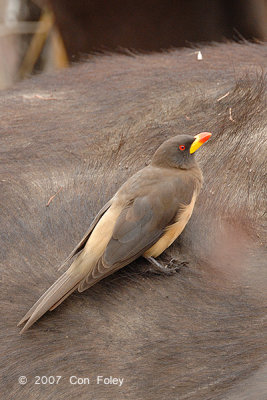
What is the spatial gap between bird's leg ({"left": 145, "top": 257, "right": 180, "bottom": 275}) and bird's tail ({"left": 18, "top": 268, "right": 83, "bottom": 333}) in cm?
14

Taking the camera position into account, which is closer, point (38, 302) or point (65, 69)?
point (38, 302)

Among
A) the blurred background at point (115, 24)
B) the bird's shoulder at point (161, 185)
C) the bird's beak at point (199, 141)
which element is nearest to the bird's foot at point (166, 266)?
the bird's shoulder at point (161, 185)

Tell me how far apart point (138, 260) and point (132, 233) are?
0.26 feet

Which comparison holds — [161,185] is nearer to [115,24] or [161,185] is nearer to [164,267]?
[164,267]

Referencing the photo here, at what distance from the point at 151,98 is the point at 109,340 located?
66 cm

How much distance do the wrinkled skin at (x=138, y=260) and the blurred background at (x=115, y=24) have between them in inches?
24.0

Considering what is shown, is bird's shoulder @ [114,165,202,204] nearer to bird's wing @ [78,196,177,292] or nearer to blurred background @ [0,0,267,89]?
bird's wing @ [78,196,177,292]

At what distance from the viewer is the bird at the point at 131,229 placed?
1.18 m

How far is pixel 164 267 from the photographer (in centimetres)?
123

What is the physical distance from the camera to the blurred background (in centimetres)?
236

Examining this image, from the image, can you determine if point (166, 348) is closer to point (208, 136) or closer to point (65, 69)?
point (208, 136)

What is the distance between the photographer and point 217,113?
1542 millimetres

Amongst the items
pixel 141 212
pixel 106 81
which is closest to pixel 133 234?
pixel 141 212

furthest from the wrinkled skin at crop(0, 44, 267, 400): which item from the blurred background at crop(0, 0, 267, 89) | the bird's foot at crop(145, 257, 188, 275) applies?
the blurred background at crop(0, 0, 267, 89)
